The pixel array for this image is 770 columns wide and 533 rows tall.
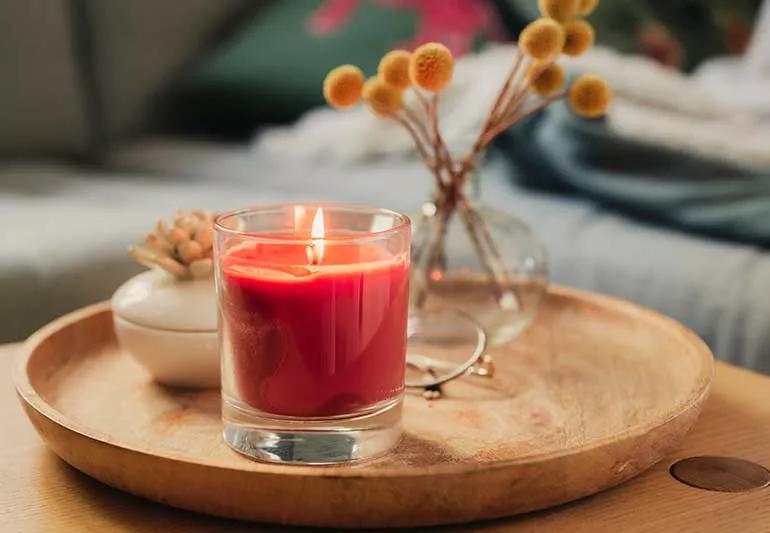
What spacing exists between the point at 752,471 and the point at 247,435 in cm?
29

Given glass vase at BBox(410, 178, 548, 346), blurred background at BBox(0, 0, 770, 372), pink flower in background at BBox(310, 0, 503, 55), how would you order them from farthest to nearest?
pink flower in background at BBox(310, 0, 503, 55)
blurred background at BBox(0, 0, 770, 372)
glass vase at BBox(410, 178, 548, 346)

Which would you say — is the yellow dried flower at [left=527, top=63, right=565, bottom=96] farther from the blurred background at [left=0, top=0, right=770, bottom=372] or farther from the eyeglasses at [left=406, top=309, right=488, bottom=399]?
the blurred background at [left=0, top=0, right=770, bottom=372]

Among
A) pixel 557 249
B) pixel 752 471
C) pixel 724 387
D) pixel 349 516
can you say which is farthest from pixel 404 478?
pixel 557 249

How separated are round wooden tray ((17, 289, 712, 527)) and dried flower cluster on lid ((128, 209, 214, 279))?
0.08 metres

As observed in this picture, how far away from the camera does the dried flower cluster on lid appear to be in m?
0.73

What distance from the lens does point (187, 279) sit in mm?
741

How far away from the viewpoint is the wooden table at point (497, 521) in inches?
21.6

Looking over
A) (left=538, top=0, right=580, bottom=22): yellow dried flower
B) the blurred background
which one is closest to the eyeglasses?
(left=538, top=0, right=580, bottom=22): yellow dried flower

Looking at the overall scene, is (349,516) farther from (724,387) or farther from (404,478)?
(724,387)

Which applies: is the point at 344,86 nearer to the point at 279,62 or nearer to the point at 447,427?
the point at 447,427

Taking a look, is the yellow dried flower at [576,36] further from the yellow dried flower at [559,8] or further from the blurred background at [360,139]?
the blurred background at [360,139]

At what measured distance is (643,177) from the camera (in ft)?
4.02

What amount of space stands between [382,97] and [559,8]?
138mm

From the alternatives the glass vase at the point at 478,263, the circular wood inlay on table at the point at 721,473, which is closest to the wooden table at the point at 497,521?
the circular wood inlay on table at the point at 721,473
